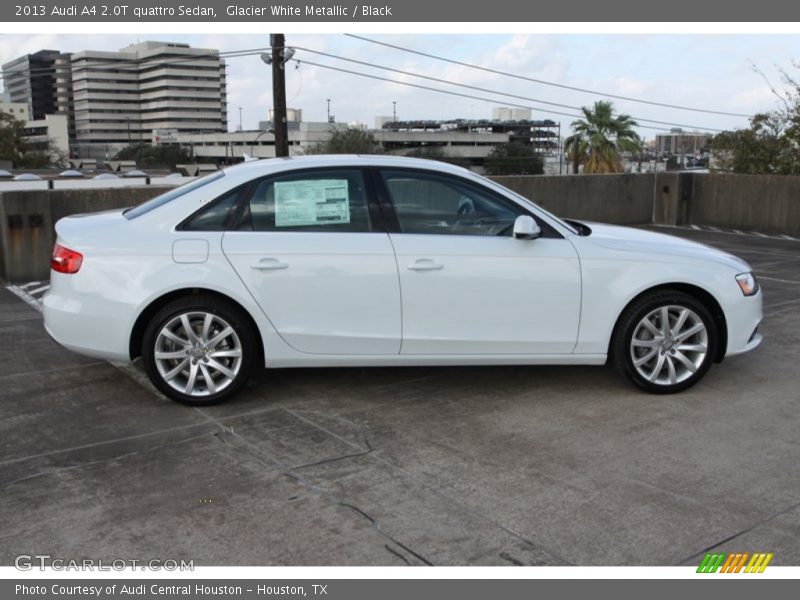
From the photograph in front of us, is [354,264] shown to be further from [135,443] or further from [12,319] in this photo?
[12,319]

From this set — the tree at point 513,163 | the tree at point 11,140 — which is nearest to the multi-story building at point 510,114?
the tree at point 513,163

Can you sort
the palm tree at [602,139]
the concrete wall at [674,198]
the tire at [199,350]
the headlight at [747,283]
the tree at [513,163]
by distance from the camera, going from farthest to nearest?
the tree at [513,163]
the palm tree at [602,139]
the concrete wall at [674,198]
the headlight at [747,283]
the tire at [199,350]

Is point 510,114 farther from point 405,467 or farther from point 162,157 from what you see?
point 405,467

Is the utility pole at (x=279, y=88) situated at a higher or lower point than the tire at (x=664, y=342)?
higher

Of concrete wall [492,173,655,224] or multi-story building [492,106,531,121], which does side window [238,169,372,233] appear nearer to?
concrete wall [492,173,655,224]

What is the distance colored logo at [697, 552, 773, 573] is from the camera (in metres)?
3.26

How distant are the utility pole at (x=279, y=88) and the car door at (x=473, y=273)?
15193 mm

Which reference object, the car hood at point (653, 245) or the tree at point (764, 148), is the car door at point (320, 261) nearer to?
the car hood at point (653, 245)

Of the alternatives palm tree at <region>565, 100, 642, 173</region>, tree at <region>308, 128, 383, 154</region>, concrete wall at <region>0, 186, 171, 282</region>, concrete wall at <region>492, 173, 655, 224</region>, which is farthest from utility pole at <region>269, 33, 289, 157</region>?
tree at <region>308, 128, 383, 154</region>

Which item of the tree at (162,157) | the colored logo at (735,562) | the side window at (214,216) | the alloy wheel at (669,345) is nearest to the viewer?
the colored logo at (735,562)

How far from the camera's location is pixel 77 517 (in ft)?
12.0

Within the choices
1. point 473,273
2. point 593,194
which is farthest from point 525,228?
point 593,194

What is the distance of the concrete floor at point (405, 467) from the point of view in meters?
3.44

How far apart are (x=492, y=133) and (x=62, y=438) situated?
122144mm
